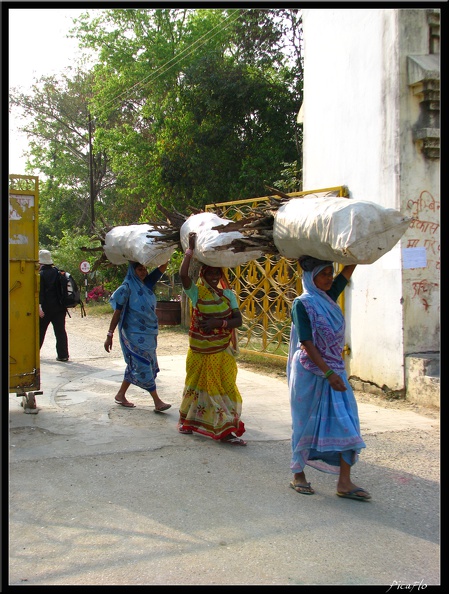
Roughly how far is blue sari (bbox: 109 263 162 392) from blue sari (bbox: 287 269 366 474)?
254 centimetres

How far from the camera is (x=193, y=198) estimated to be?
54.6 ft

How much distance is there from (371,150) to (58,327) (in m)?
5.43

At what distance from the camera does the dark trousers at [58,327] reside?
9.27 m

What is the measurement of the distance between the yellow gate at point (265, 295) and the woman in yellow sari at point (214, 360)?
3.20m

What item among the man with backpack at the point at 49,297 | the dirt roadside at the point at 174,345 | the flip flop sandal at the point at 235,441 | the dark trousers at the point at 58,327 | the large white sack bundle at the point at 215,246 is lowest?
the flip flop sandal at the point at 235,441

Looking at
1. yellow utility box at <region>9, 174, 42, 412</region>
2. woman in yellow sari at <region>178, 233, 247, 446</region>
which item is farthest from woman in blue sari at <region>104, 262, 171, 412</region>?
woman in yellow sari at <region>178, 233, 247, 446</region>

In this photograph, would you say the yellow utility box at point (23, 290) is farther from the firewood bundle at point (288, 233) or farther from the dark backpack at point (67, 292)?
the dark backpack at point (67, 292)

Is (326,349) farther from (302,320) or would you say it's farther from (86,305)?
(86,305)

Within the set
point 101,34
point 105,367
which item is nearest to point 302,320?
point 105,367

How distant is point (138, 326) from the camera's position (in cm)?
654

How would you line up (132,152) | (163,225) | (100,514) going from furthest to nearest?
(132,152) < (163,225) < (100,514)

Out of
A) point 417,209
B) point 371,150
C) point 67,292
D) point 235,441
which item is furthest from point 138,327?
point 371,150

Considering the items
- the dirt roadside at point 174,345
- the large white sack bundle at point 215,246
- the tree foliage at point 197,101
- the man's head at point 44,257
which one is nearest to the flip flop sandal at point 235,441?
the large white sack bundle at point 215,246

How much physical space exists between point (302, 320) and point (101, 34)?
75.1 ft
